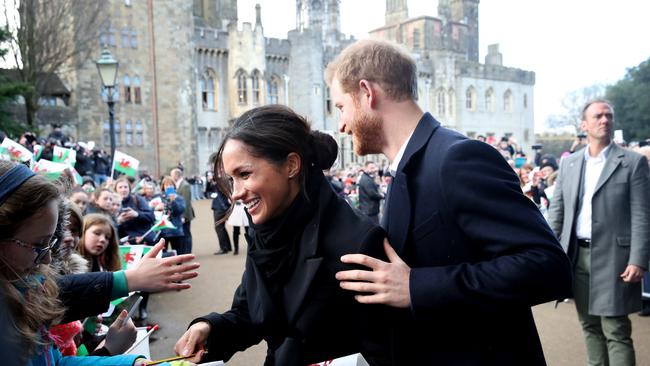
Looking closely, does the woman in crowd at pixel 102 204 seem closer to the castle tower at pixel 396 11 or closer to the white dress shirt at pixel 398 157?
the white dress shirt at pixel 398 157

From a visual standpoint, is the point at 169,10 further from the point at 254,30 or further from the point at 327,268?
the point at 327,268

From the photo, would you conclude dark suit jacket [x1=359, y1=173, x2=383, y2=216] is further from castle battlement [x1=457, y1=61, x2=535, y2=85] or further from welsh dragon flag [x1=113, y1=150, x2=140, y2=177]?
castle battlement [x1=457, y1=61, x2=535, y2=85]

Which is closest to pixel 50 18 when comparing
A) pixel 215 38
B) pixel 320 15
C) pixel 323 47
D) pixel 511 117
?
pixel 215 38

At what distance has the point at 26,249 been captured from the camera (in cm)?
173

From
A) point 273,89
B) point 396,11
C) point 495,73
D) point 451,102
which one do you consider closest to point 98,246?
point 273,89

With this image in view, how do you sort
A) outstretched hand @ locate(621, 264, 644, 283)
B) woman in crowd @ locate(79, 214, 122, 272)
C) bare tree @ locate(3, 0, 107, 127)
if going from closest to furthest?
outstretched hand @ locate(621, 264, 644, 283), woman in crowd @ locate(79, 214, 122, 272), bare tree @ locate(3, 0, 107, 127)

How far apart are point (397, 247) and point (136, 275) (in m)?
1.08

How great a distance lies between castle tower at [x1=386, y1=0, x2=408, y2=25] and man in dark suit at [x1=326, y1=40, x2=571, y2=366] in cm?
5845

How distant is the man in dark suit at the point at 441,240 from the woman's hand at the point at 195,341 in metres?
0.67

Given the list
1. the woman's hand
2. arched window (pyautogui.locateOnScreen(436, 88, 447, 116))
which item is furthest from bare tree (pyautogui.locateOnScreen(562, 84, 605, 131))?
the woman's hand

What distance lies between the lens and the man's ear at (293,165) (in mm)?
1921

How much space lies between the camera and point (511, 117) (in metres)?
54.5

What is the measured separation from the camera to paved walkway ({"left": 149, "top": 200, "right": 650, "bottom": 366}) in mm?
5301

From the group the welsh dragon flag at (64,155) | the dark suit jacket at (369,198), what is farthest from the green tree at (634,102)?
the welsh dragon flag at (64,155)
